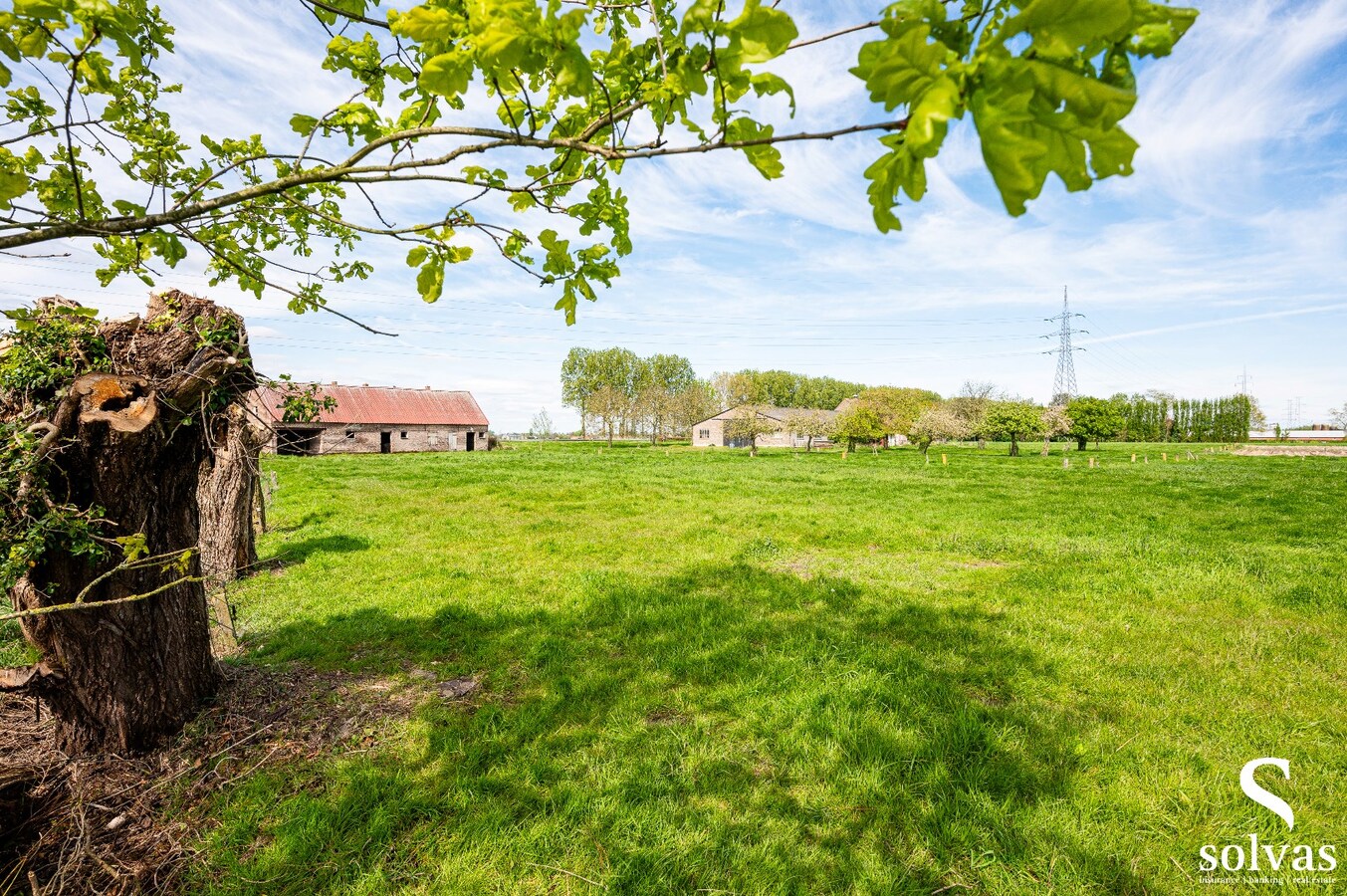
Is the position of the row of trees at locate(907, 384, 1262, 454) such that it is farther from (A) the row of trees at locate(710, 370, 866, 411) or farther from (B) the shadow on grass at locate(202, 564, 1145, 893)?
(B) the shadow on grass at locate(202, 564, 1145, 893)

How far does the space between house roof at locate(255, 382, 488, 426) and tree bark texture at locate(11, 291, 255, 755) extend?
1862 inches

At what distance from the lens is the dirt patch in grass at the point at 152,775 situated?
2.88 metres

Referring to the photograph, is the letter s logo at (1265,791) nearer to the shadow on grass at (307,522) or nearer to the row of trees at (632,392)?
the shadow on grass at (307,522)

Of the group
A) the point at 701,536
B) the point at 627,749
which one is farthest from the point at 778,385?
the point at 627,749

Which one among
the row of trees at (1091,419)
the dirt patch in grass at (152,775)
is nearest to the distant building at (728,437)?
the row of trees at (1091,419)

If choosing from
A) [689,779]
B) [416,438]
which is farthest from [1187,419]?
[689,779]

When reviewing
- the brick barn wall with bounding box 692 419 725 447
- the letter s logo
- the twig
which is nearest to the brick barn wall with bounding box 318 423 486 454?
the brick barn wall with bounding box 692 419 725 447

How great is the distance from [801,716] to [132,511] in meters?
4.94

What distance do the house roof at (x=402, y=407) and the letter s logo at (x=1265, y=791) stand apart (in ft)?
169

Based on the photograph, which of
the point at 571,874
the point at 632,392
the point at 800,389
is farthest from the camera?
the point at 800,389

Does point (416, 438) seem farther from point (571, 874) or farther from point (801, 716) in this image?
point (571, 874)

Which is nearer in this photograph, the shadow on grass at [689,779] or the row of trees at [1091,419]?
the shadow on grass at [689,779]

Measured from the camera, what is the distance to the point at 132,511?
3.54 m

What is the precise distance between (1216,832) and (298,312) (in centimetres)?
592
